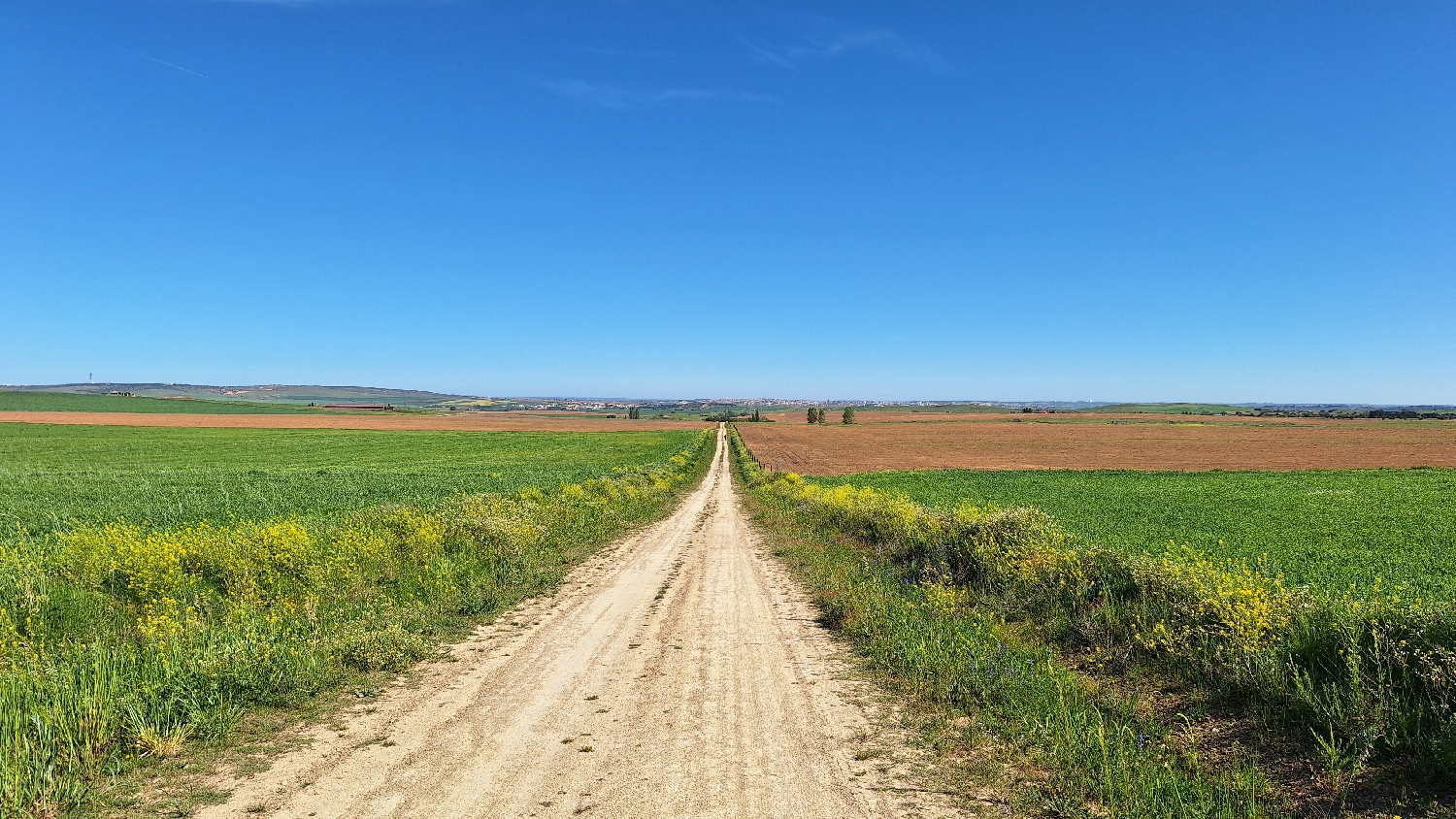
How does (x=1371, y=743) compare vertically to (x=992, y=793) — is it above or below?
above


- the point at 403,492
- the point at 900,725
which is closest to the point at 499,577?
the point at 900,725

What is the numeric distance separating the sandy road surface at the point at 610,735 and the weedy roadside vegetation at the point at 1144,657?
4.54 ft

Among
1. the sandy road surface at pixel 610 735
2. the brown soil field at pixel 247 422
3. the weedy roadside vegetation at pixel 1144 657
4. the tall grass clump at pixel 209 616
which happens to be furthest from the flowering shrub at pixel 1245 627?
the brown soil field at pixel 247 422

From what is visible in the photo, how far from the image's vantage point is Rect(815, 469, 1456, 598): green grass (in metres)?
15.2

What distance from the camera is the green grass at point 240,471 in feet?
71.5

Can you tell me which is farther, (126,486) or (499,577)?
(126,486)

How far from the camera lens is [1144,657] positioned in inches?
345

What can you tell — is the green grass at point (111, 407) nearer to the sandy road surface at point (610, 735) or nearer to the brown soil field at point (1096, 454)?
the brown soil field at point (1096, 454)

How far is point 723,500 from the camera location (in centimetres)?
3325

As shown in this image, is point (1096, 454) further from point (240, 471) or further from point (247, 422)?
point (247, 422)

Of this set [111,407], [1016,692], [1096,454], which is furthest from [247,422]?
[1016,692]

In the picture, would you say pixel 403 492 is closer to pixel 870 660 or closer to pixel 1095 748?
pixel 870 660

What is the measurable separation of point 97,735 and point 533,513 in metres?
14.1

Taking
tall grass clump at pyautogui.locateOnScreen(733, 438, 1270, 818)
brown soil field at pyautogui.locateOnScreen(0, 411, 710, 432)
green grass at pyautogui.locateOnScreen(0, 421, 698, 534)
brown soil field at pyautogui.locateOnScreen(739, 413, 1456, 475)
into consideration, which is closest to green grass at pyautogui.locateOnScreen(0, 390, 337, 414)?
brown soil field at pyautogui.locateOnScreen(0, 411, 710, 432)
